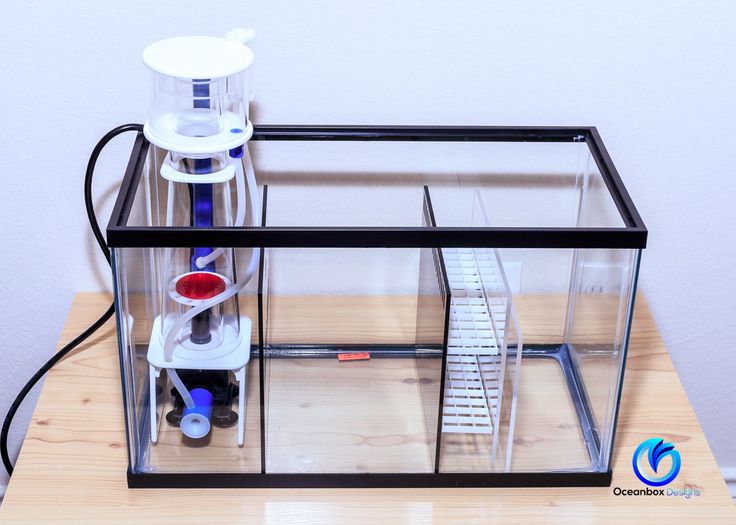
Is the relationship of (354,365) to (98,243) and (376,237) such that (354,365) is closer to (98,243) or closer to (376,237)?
(376,237)

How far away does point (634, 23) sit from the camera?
1.22 metres

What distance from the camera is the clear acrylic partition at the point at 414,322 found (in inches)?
41.4

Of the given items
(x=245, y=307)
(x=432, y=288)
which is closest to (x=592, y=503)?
(x=432, y=288)

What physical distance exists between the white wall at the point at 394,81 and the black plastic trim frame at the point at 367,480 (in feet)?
1.32

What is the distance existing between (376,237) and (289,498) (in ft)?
1.06

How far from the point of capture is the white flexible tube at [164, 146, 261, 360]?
1021mm

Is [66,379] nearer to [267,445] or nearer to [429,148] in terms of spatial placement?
[267,445]

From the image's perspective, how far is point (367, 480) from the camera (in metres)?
1.10

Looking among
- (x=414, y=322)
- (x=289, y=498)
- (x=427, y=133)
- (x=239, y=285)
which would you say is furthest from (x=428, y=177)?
(x=289, y=498)

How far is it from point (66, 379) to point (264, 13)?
0.52m

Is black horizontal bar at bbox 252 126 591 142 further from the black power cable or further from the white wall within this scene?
the black power cable

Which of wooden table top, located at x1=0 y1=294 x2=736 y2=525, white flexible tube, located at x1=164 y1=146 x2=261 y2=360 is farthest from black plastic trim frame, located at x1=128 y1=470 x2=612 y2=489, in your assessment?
white flexible tube, located at x1=164 y1=146 x2=261 y2=360

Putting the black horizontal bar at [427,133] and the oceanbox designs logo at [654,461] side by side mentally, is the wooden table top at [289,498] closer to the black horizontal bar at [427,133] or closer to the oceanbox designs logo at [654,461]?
the oceanbox designs logo at [654,461]

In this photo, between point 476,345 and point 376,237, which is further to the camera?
point 476,345
